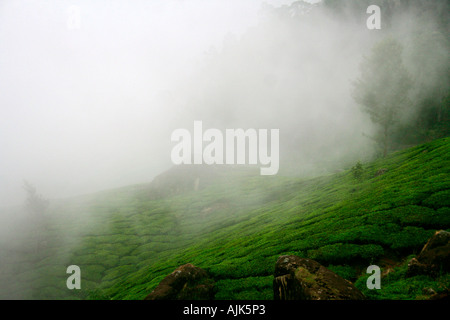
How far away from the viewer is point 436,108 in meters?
104

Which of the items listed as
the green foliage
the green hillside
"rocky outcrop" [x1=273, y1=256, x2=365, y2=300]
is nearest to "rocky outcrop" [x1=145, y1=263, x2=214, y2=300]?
the green hillside

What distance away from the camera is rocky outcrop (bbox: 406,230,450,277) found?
14658 millimetres

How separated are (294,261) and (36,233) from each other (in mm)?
95644

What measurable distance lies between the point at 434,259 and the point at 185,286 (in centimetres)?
1718

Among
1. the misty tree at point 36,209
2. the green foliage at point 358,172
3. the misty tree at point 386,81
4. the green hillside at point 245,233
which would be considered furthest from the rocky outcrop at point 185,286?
the misty tree at point 36,209

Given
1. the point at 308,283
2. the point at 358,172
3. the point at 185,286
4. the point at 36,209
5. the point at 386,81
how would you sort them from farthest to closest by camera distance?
the point at 36,209 < the point at 386,81 < the point at 358,172 < the point at 185,286 < the point at 308,283

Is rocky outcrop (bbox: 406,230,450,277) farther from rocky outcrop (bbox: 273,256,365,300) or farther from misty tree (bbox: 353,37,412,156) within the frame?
misty tree (bbox: 353,37,412,156)

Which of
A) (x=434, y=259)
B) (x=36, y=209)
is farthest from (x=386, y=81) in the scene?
(x=36, y=209)

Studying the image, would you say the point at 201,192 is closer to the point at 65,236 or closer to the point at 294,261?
the point at 65,236

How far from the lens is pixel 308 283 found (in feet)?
43.4

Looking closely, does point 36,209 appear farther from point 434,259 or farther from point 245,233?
point 434,259

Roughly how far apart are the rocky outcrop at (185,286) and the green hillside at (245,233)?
4.95 feet
